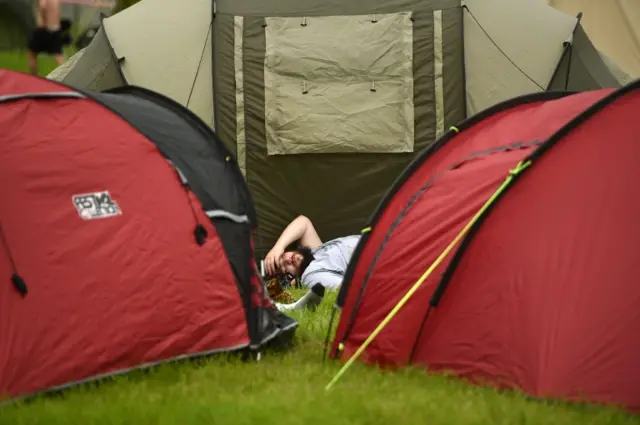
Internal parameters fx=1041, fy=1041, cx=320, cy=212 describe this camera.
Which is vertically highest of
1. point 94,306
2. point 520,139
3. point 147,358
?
point 520,139

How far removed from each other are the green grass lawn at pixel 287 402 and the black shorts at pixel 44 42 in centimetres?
636

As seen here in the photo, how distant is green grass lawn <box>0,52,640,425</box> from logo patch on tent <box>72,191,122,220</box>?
617 mm

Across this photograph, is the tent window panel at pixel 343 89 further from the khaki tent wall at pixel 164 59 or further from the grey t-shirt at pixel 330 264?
the grey t-shirt at pixel 330 264

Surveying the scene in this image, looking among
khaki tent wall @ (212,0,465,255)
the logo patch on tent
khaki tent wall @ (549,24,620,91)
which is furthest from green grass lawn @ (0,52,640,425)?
khaki tent wall @ (549,24,620,91)

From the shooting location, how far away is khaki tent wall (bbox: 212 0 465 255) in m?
6.82

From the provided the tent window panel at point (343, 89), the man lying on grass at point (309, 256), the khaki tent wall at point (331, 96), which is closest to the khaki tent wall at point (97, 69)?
the khaki tent wall at point (331, 96)

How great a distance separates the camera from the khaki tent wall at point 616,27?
9.58 meters

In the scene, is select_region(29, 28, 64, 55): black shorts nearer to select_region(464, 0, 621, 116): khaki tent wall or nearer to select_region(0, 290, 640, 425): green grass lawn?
select_region(464, 0, 621, 116): khaki tent wall

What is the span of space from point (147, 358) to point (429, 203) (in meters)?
1.24

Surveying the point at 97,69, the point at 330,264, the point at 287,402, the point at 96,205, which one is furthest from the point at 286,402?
the point at 97,69

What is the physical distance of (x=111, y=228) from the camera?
13.0 feet

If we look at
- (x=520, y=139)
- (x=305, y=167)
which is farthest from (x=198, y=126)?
(x=305, y=167)

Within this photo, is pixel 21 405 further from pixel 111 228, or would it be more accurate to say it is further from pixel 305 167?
pixel 305 167

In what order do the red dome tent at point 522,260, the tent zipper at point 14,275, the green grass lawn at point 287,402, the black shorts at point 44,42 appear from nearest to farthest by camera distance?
the green grass lawn at point 287,402
the red dome tent at point 522,260
the tent zipper at point 14,275
the black shorts at point 44,42
